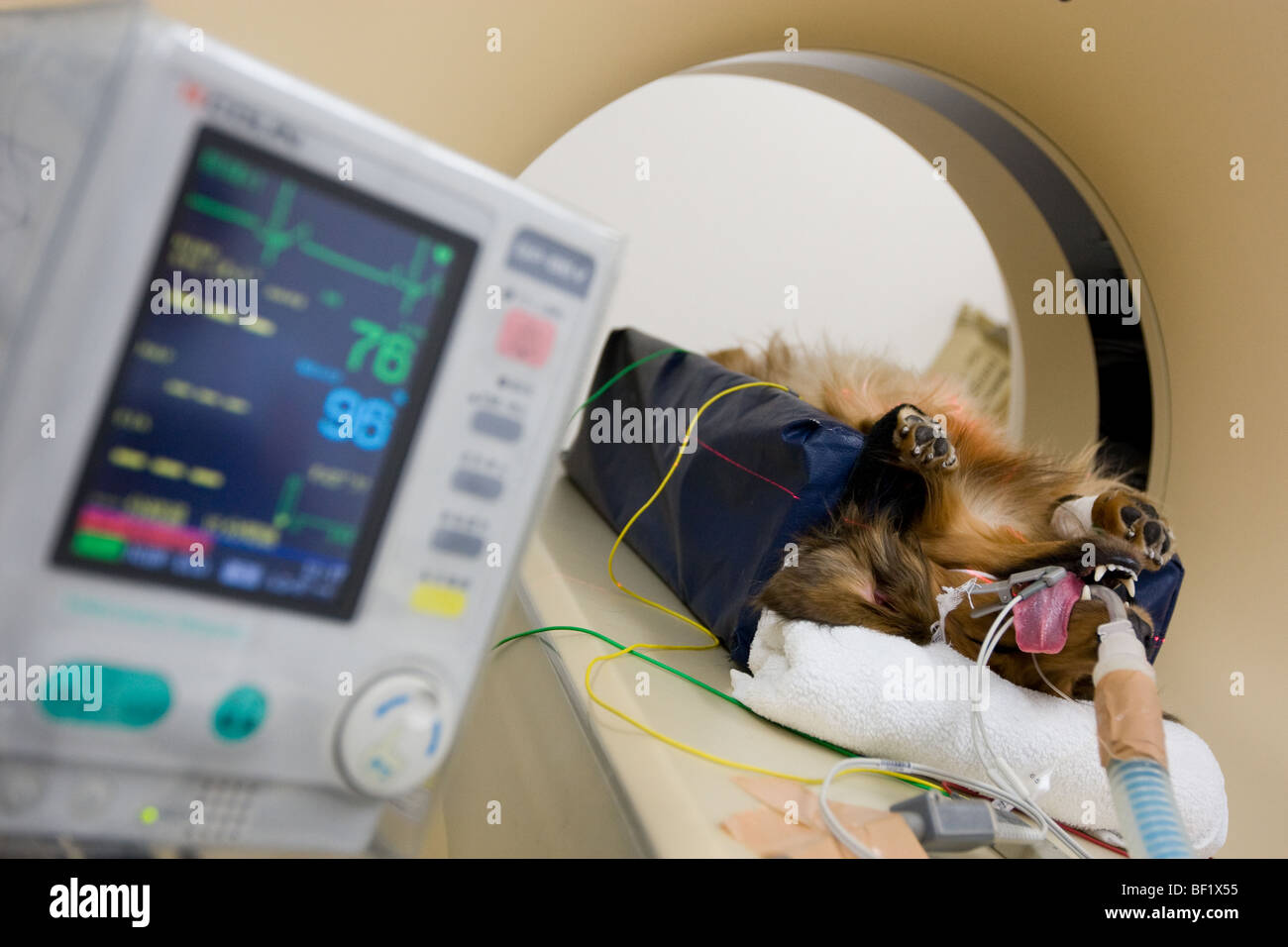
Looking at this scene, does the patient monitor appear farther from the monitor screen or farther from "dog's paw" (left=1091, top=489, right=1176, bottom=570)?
"dog's paw" (left=1091, top=489, right=1176, bottom=570)

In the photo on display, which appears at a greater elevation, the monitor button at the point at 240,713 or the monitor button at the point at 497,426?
the monitor button at the point at 497,426

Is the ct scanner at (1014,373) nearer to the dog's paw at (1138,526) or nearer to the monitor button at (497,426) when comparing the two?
the monitor button at (497,426)

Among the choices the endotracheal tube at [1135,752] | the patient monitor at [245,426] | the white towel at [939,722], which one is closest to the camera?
the patient monitor at [245,426]

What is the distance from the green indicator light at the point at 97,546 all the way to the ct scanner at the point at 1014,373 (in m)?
0.25

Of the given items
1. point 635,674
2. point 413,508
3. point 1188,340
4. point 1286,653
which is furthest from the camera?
point 1188,340

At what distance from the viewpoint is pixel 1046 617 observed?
1041 millimetres

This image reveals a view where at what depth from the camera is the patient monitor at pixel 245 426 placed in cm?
43

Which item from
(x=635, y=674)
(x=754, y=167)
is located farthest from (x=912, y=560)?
(x=754, y=167)

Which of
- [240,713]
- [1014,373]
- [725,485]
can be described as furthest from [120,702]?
[1014,373]

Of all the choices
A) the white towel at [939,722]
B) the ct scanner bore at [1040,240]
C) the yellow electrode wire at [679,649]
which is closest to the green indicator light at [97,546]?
the yellow electrode wire at [679,649]

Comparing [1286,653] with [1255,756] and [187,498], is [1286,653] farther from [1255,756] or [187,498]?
[187,498]

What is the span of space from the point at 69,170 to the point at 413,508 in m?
0.24

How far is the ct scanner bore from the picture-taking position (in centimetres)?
171

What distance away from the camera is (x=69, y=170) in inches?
17.1
